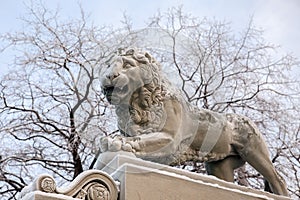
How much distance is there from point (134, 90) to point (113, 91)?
132mm

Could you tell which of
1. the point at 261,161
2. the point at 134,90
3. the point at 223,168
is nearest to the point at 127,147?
the point at 134,90

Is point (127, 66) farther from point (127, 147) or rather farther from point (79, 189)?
Answer: point (79, 189)

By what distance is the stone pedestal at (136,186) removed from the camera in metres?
2.77

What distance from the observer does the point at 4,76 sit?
6145 mm

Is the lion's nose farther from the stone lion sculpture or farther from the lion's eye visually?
the lion's eye

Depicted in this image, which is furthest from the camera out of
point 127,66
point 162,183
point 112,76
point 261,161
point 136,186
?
point 261,161

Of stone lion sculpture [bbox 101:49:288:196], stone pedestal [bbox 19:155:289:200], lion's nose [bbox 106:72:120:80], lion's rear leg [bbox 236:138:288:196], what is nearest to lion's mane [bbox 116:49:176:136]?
stone lion sculpture [bbox 101:49:288:196]

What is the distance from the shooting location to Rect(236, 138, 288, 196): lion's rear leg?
144 inches

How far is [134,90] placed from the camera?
3.33m

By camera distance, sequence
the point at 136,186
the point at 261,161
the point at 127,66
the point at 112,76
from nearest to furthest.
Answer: the point at 136,186
the point at 112,76
the point at 127,66
the point at 261,161

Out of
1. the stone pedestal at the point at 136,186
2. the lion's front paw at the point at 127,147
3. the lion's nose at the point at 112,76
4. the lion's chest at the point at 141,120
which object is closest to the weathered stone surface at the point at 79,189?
the stone pedestal at the point at 136,186

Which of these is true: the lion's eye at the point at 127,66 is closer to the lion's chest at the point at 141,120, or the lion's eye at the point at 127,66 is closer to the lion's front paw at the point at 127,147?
the lion's chest at the point at 141,120

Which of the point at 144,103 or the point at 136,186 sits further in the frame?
the point at 144,103

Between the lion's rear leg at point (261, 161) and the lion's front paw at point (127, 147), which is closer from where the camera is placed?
the lion's front paw at point (127, 147)
